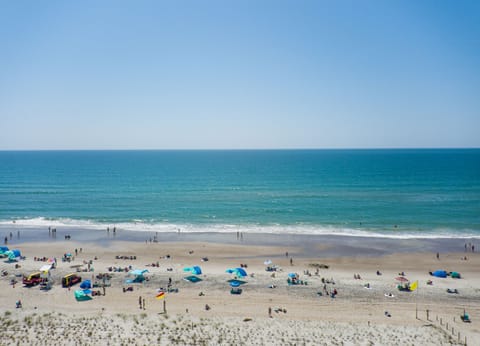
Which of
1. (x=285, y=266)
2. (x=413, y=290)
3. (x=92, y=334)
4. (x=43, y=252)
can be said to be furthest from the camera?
(x=43, y=252)

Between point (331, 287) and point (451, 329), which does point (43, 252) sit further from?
point (451, 329)

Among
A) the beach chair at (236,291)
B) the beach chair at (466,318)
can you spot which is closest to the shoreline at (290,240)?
the beach chair at (236,291)

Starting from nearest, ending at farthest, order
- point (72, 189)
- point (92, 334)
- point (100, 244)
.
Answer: point (92, 334) → point (100, 244) → point (72, 189)

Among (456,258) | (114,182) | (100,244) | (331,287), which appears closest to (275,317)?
(331,287)

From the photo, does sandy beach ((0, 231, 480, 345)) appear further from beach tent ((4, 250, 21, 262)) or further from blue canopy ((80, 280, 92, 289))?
blue canopy ((80, 280, 92, 289))

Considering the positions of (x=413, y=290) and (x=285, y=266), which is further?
(x=285, y=266)

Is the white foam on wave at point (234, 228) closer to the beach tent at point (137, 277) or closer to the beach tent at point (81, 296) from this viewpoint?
the beach tent at point (137, 277)
